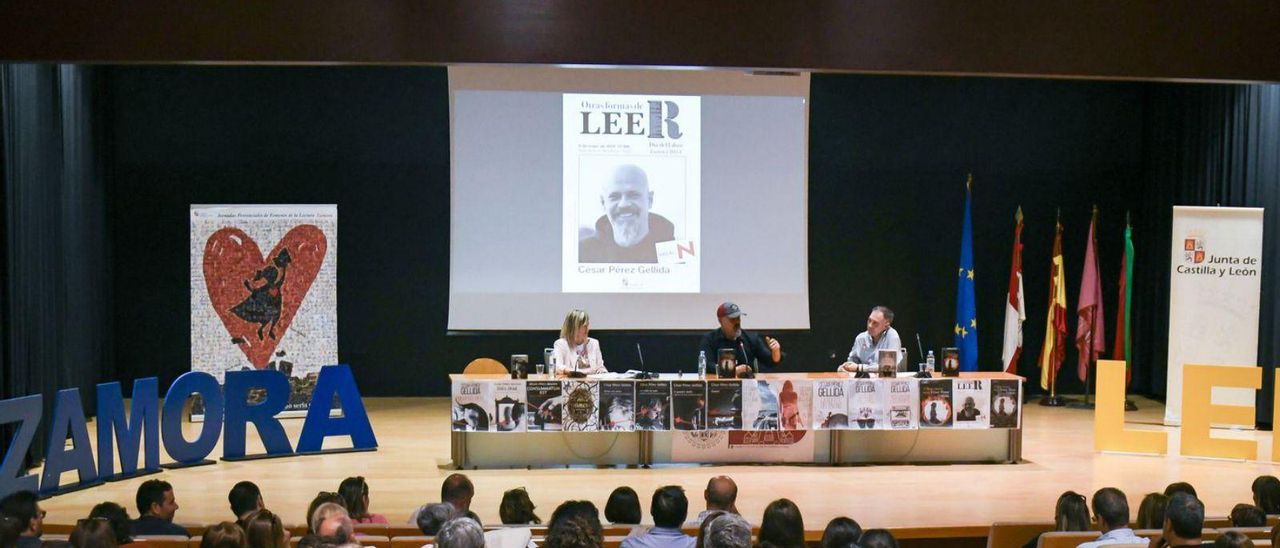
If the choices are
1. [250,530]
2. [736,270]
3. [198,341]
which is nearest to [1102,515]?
[250,530]

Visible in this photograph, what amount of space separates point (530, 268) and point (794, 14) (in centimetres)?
625

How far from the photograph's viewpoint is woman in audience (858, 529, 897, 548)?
3537 mm

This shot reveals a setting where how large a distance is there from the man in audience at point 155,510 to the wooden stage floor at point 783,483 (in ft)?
5.36

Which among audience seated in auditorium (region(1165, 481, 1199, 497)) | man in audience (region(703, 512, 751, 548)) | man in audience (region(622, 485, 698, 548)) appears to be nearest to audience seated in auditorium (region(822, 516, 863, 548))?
man in audience (region(703, 512, 751, 548))

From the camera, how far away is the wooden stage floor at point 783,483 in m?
6.66

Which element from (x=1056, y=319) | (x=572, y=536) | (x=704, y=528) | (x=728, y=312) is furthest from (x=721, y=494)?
(x=1056, y=319)

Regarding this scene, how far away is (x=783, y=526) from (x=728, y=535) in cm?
38

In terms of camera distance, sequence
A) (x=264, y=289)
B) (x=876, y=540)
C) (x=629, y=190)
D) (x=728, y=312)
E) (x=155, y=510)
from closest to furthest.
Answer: (x=876, y=540), (x=155, y=510), (x=728, y=312), (x=264, y=289), (x=629, y=190)

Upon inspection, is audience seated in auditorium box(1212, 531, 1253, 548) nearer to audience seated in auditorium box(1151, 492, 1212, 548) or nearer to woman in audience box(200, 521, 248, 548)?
audience seated in auditorium box(1151, 492, 1212, 548)

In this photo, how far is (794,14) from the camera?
4.79 metres

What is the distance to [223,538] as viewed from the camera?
12.1ft

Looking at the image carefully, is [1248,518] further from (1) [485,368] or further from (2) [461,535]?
(1) [485,368]

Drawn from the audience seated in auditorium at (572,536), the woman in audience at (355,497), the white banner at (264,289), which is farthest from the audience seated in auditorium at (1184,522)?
the white banner at (264,289)

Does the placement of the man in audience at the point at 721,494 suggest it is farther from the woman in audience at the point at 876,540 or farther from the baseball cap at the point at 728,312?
the baseball cap at the point at 728,312
